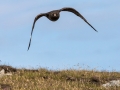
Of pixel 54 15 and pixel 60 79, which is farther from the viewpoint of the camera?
pixel 60 79

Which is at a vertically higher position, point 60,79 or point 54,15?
point 54,15

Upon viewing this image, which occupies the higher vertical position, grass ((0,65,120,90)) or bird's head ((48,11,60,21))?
Result: bird's head ((48,11,60,21))

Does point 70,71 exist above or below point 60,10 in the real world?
below

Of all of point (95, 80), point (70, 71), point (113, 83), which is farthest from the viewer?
point (70, 71)

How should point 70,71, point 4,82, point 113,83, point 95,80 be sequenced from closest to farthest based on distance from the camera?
point 4,82, point 113,83, point 95,80, point 70,71

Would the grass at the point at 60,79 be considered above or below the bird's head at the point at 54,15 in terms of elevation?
below

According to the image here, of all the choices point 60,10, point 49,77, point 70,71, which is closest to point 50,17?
point 60,10

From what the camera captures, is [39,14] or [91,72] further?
[91,72]

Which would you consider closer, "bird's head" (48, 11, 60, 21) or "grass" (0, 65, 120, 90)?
"grass" (0, 65, 120, 90)

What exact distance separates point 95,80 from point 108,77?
149 centimetres

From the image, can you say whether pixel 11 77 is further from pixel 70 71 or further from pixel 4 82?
pixel 70 71

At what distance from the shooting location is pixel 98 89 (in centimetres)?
1480

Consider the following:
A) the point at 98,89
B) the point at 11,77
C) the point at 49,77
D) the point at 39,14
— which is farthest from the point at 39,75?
the point at 98,89

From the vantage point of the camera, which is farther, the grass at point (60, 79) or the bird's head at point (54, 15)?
Result: the bird's head at point (54, 15)
